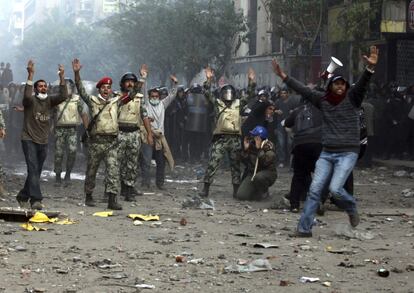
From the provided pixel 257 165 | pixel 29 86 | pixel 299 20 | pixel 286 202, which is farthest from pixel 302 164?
pixel 299 20

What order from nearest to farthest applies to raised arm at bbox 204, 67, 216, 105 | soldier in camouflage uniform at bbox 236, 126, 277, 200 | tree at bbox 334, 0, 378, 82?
soldier in camouflage uniform at bbox 236, 126, 277, 200
raised arm at bbox 204, 67, 216, 105
tree at bbox 334, 0, 378, 82

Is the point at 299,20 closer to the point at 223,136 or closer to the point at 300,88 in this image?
the point at 223,136

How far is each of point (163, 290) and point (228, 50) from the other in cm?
3371

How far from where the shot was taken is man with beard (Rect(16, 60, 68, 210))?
12094mm

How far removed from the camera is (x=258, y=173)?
14117 mm

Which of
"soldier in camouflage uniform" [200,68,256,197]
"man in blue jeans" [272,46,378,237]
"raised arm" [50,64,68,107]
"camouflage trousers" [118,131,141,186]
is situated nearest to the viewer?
"man in blue jeans" [272,46,378,237]

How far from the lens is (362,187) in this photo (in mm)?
16750

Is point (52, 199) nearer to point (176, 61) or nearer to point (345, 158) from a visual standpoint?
point (345, 158)

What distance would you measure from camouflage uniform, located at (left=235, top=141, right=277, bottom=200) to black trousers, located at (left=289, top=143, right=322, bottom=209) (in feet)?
4.84

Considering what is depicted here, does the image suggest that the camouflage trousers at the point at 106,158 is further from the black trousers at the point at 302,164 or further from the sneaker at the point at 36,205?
the black trousers at the point at 302,164

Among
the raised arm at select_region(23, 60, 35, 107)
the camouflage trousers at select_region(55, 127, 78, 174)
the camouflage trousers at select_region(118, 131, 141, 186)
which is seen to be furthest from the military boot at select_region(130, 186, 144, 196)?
the raised arm at select_region(23, 60, 35, 107)

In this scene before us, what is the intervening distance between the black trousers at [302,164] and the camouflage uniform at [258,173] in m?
1.48

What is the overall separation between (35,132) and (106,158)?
3.22 ft

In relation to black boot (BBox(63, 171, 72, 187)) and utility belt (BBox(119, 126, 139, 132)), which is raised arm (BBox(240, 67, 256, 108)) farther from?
black boot (BBox(63, 171, 72, 187))
